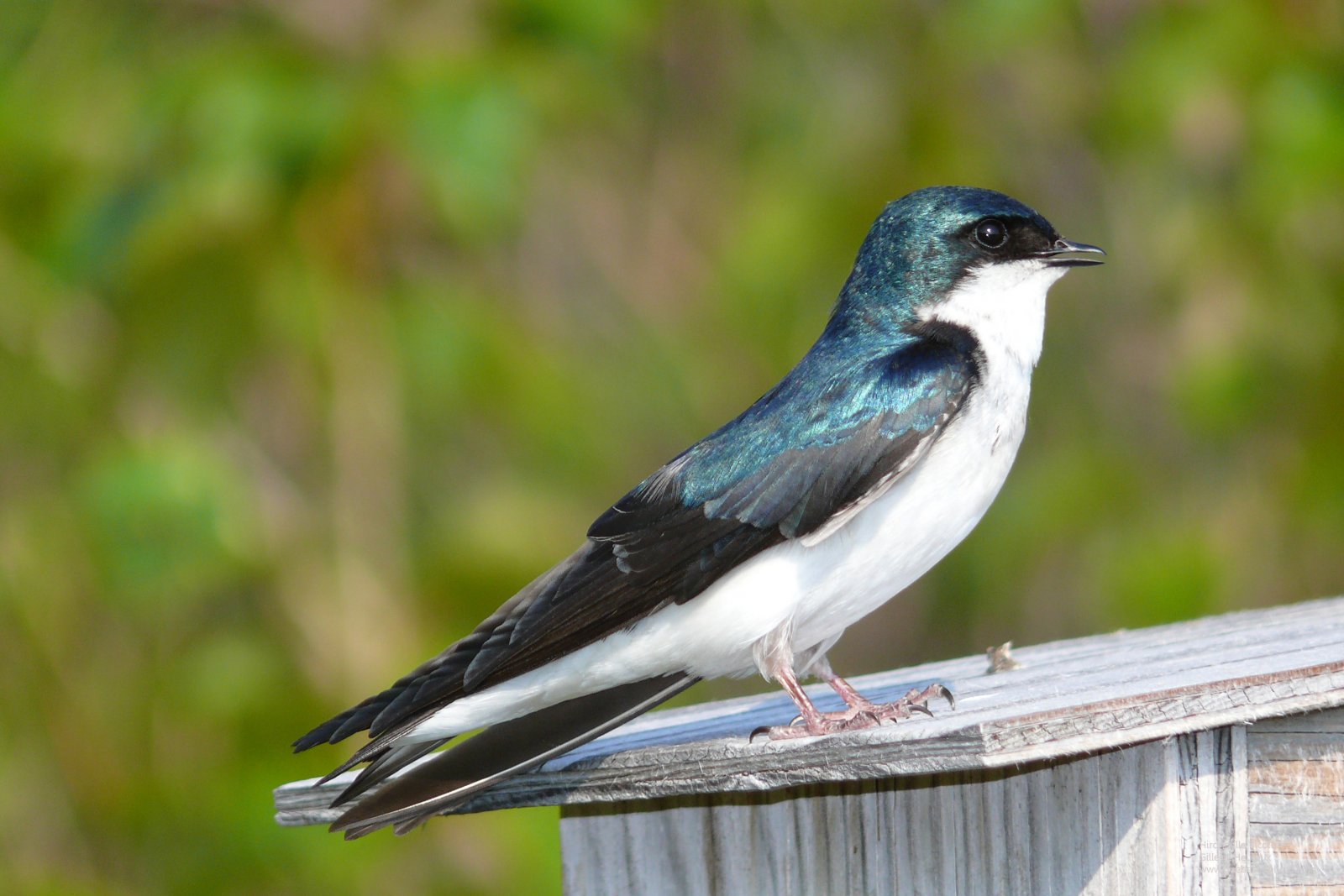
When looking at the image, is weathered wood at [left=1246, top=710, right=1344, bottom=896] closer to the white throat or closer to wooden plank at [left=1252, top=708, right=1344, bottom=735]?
wooden plank at [left=1252, top=708, right=1344, bottom=735]

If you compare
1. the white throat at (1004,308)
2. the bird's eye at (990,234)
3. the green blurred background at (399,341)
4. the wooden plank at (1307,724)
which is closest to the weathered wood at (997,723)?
the wooden plank at (1307,724)

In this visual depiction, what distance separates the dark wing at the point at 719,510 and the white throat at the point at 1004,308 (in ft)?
0.43

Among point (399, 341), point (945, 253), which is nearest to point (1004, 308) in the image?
point (945, 253)

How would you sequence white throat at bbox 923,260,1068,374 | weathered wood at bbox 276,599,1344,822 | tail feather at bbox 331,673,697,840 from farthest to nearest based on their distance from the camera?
1. white throat at bbox 923,260,1068,374
2. tail feather at bbox 331,673,697,840
3. weathered wood at bbox 276,599,1344,822

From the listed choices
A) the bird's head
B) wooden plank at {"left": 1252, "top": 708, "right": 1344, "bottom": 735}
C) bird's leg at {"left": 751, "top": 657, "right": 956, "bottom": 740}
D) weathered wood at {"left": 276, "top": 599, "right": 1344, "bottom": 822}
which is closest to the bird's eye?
the bird's head

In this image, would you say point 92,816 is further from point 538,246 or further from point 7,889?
point 538,246

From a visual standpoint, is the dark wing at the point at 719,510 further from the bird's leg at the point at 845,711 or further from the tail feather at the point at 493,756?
the bird's leg at the point at 845,711

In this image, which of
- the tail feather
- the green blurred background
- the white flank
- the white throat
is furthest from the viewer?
the green blurred background

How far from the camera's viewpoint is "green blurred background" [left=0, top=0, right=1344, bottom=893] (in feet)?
9.27

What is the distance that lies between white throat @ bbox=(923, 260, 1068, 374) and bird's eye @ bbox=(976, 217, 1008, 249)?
0.11 feet

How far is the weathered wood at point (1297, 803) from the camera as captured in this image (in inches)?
63.2

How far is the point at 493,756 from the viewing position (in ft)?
5.60

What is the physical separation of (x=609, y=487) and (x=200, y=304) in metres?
1.37

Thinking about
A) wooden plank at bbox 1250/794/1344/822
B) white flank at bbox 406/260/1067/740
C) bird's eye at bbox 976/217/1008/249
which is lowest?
wooden plank at bbox 1250/794/1344/822
